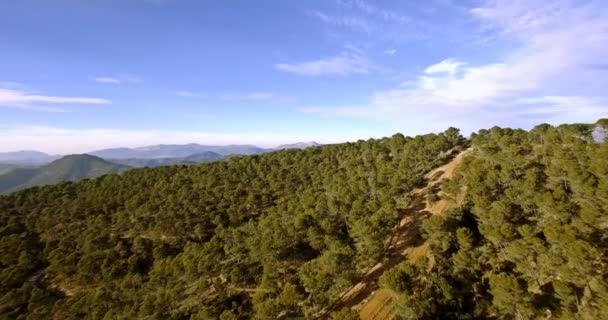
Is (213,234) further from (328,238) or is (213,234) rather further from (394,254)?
(394,254)

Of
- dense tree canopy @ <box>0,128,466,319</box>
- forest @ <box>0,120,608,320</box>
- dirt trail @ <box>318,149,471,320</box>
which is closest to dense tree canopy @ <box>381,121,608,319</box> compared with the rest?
forest @ <box>0,120,608,320</box>

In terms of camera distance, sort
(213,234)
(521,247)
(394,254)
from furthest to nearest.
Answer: (213,234) < (394,254) < (521,247)

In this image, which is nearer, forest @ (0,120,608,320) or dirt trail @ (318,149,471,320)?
forest @ (0,120,608,320)

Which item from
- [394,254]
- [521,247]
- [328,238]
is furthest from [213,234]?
[521,247]

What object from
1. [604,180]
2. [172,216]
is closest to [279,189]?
[172,216]

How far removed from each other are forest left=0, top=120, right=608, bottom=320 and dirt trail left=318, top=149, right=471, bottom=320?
195cm

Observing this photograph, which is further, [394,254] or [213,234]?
[213,234]

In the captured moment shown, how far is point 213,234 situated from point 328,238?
151ft

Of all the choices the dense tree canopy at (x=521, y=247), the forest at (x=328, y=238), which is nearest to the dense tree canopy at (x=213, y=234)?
the forest at (x=328, y=238)

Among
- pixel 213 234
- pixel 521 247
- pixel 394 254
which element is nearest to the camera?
pixel 521 247

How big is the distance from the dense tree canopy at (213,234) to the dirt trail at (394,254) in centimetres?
244

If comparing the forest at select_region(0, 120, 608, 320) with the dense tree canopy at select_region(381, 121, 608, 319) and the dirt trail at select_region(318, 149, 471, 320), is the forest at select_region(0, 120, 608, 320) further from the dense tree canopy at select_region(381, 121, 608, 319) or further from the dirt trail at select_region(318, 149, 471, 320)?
the dirt trail at select_region(318, 149, 471, 320)

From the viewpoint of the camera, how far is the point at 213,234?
93.1 metres

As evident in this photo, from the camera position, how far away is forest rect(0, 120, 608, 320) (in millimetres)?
38734
